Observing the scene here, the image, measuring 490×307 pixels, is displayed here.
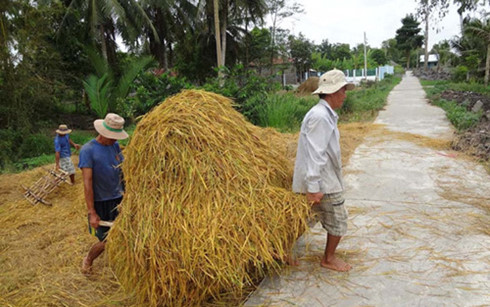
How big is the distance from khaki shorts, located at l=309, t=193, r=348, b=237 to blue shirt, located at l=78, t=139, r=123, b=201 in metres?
1.80

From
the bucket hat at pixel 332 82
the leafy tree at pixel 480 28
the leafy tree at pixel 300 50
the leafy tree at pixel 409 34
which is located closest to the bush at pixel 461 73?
the leafy tree at pixel 480 28

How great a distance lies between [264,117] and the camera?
405 inches

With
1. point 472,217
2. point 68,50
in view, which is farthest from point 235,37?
point 472,217

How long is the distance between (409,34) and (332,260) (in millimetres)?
71707

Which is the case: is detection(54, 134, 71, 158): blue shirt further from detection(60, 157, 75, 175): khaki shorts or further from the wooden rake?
the wooden rake

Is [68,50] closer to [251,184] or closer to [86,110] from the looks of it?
[86,110]

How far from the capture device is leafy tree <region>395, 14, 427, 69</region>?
203ft

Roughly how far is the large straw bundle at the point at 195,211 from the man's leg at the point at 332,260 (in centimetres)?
26

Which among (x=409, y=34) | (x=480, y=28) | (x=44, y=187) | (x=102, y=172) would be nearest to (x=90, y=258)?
(x=102, y=172)

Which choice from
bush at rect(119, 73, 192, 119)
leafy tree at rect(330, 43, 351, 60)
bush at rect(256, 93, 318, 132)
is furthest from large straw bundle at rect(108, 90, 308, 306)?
leafy tree at rect(330, 43, 351, 60)

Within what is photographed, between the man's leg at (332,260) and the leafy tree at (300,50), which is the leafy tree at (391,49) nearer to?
the leafy tree at (300,50)

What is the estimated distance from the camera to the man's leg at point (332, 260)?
271 cm

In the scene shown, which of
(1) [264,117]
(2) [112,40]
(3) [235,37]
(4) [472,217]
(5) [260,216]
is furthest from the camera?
Answer: (3) [235,37]

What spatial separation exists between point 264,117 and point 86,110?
47.1 ft
